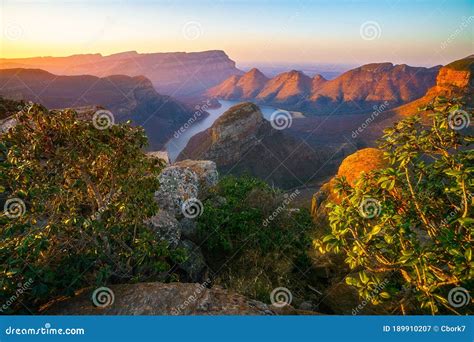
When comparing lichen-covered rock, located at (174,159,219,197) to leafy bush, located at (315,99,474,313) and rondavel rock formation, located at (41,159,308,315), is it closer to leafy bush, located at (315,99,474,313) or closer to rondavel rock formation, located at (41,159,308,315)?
rondavel rock formation, located at (41,159,308,315)

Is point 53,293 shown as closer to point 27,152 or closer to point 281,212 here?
point 27,152

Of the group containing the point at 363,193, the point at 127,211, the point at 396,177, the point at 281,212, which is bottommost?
the point at 281,212

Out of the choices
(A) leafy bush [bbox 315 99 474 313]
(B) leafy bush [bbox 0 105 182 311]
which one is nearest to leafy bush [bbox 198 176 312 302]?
(B) leafy bush [bbox 0 105 182 311]

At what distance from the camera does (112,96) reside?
445 ft

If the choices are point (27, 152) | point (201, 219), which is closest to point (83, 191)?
point (27, 152)

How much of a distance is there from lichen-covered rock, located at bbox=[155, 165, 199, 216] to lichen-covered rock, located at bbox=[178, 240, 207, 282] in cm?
159

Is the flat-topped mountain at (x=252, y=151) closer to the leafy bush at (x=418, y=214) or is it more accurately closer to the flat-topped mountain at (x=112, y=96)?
the flat-topped mountain at (x=112, y=96)

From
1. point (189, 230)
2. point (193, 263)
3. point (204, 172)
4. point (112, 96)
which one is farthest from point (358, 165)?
point (112, 96)

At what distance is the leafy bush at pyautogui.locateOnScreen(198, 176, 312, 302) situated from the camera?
725 cm

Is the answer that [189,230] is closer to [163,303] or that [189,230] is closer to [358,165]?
[163,303]

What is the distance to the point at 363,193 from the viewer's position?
13.8 ft

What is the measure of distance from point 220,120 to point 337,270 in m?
87.4

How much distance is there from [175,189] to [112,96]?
458ft

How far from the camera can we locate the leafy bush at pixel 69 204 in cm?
442
